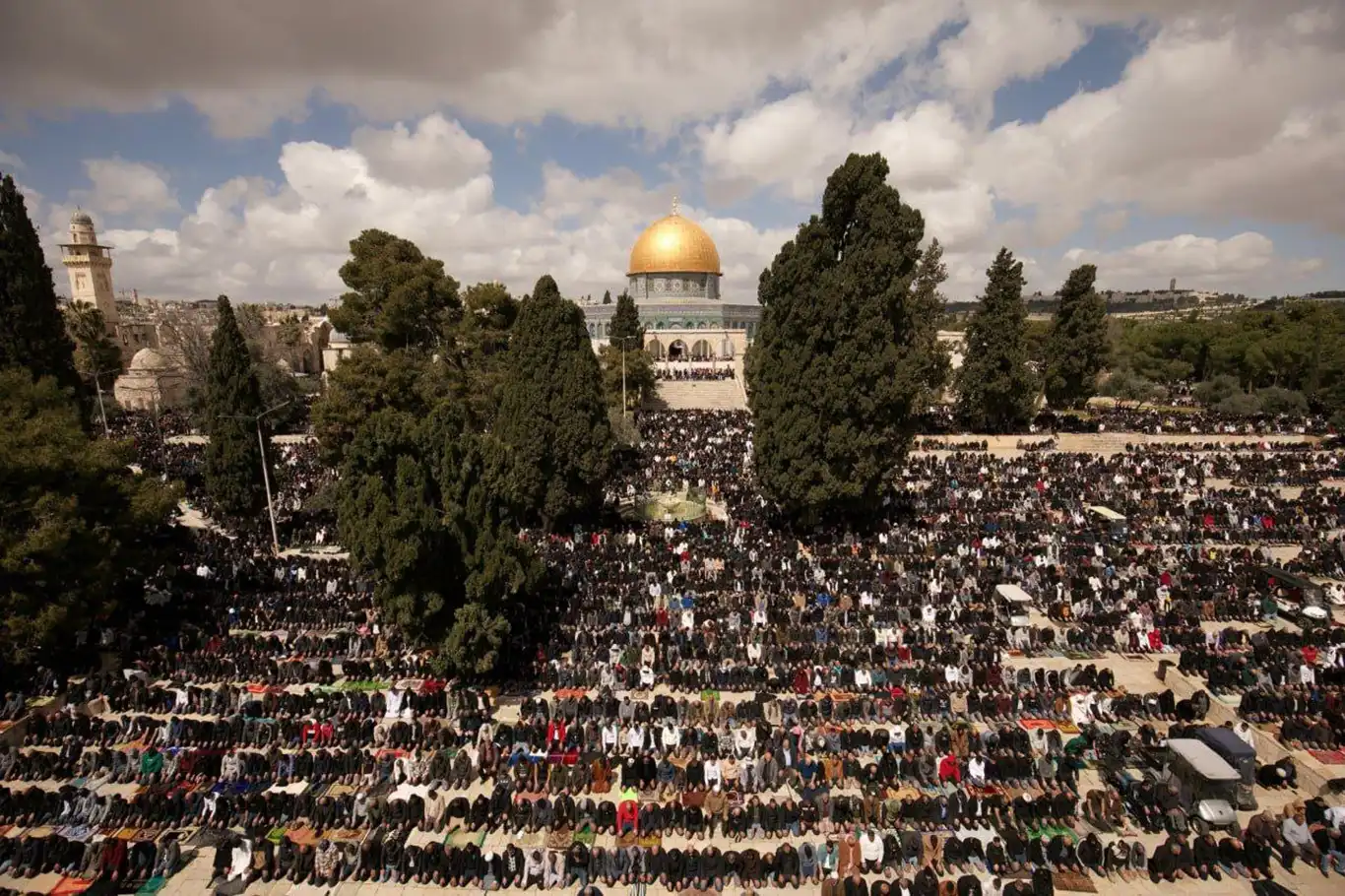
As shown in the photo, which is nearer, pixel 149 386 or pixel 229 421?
pixel 229 421

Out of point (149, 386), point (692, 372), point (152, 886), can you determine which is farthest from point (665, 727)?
point (149, 386)

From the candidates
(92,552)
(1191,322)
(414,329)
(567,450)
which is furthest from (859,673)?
(1191,322)

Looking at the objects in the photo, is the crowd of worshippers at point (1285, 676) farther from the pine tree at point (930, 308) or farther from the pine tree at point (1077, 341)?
the pine tree at point (1077, 341)

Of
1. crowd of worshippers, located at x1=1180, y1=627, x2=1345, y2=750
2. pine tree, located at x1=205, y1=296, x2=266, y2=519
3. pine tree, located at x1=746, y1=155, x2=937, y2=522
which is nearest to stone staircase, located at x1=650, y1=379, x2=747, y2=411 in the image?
pine tree, located at x1=746, y1=155, x2=937, y2=522

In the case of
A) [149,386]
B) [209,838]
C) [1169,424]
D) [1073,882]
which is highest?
[149,386]

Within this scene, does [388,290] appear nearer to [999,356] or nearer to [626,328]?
[626,328]

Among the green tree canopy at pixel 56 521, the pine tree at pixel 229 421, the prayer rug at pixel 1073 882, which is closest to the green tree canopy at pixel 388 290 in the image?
the pine tree at pixel 229 421
